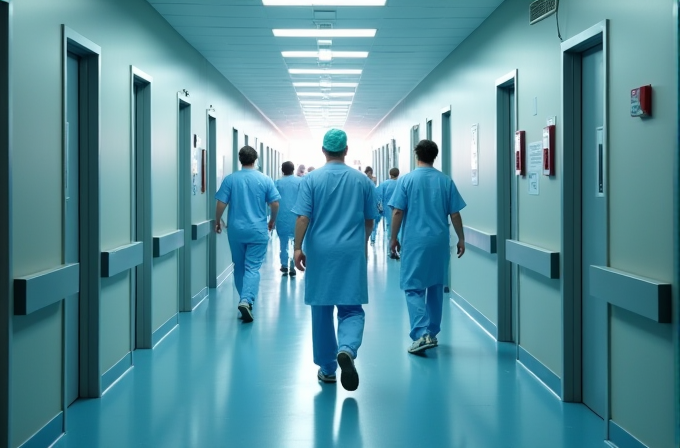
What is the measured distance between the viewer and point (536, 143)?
16.1 feet

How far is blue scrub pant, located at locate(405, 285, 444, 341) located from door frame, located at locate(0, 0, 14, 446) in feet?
9.90

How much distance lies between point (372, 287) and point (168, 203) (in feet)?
11.5

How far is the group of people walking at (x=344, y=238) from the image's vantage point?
14.8ft

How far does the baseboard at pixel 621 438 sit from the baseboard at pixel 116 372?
3032 mm

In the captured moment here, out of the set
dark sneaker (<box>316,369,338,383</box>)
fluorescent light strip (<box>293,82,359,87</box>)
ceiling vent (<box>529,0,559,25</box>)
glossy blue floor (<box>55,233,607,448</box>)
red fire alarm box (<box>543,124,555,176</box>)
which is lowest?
glossy blue floor (<box>55,233,607,448</box>)

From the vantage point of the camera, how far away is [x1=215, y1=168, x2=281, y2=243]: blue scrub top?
22.6ft

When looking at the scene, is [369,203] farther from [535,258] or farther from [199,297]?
[199,297]

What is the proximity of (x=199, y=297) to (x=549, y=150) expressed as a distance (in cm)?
468

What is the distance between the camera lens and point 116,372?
472 centimetres

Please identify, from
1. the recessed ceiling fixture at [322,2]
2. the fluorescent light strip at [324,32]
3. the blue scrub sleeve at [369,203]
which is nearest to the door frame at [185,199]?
the fluorescent light strip at [324,32]

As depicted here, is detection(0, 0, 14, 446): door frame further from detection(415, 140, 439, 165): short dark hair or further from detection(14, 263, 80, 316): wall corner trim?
detection(415, 140, 439, 165): short dark hair

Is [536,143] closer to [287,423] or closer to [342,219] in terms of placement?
[342,219]

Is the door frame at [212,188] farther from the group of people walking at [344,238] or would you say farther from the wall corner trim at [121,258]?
the wall corner trim at [121,258]

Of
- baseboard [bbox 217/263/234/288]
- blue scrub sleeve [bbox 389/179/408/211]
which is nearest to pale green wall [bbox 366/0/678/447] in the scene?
blue scrub sleeve [bbox 389/179/408/211]
